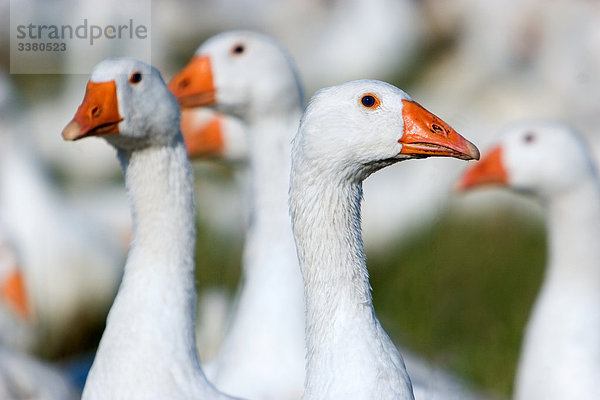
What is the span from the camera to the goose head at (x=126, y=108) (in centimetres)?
380

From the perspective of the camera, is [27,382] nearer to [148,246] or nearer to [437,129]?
[148,246]

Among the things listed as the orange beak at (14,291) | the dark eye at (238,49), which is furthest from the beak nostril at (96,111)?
the orange beak at (14,291)

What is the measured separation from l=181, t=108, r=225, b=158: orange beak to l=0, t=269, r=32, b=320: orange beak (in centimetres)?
143

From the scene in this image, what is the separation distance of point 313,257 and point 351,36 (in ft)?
31.2

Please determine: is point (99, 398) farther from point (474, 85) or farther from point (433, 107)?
point (474, 85)

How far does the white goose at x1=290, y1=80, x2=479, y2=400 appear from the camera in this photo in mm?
3406

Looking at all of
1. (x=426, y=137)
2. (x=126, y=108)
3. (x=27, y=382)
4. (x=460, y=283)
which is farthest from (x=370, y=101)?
(x=460, y=283)

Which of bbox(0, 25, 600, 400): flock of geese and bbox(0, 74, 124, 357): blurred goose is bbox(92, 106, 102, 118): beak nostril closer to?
bbox(0, 25, 600, 400): flock of geese

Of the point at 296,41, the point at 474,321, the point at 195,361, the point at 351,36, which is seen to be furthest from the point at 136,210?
the point at 296,41

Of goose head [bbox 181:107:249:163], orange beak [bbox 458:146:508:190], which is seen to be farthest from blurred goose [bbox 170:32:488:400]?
orange beak [bbox 458:146:508:190]

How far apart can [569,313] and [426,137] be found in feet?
7.44

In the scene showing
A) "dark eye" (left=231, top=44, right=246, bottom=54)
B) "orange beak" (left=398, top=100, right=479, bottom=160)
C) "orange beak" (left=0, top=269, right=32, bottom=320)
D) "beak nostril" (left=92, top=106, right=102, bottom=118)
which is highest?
"dark eye" (left=231, top=44, right=246, bottom=54)

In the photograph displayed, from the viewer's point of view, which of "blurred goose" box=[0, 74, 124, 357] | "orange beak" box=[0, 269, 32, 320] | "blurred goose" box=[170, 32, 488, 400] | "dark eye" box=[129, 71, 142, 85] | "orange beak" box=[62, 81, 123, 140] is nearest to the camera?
"orange beak" box=[62, 81, 123, 140]

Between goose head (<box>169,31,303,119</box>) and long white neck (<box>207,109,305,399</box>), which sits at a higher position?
goose head (<box>169,31,303,119</box>)
